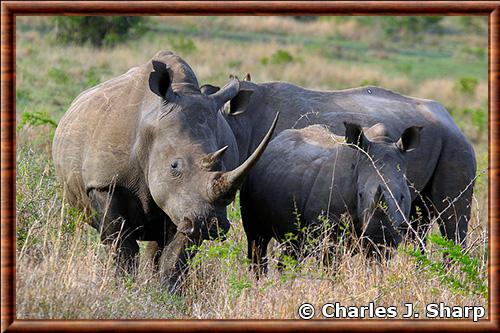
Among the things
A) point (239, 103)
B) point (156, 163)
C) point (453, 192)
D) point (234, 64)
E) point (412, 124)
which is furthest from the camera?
point (234, 64)

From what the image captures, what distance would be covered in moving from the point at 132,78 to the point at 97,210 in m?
1.11

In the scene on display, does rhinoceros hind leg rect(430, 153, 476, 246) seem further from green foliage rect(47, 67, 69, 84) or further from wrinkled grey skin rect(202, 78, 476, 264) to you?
green foliage rect(47, 67, 69, 84)

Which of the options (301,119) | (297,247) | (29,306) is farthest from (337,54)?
(29,306)

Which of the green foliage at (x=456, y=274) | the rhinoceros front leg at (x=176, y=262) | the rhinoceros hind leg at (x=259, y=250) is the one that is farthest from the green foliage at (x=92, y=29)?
the green foliage at (x=456, y=274)

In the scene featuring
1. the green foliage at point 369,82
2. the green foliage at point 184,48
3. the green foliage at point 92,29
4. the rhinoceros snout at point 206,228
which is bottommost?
the rhinoceros snout at point 206,228

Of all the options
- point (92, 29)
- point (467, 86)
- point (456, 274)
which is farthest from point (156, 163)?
point (467, 86)

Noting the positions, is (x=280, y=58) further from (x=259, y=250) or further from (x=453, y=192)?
(x=259, y=250)

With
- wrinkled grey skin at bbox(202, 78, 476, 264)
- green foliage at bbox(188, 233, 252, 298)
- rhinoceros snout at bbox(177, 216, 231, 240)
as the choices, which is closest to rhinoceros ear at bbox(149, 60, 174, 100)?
rhinoceros snout at bbox(177, 216, 231, 240)

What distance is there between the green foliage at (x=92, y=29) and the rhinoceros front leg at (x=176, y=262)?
15102 millimetres

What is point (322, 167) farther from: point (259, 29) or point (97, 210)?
point (259, 29)

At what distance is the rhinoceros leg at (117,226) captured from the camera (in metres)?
8.34

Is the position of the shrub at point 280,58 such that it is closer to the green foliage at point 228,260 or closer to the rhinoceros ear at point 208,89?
the rhinoceros ear at point 208,89

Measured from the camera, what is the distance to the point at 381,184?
8516mm

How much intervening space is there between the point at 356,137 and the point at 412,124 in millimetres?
2251
